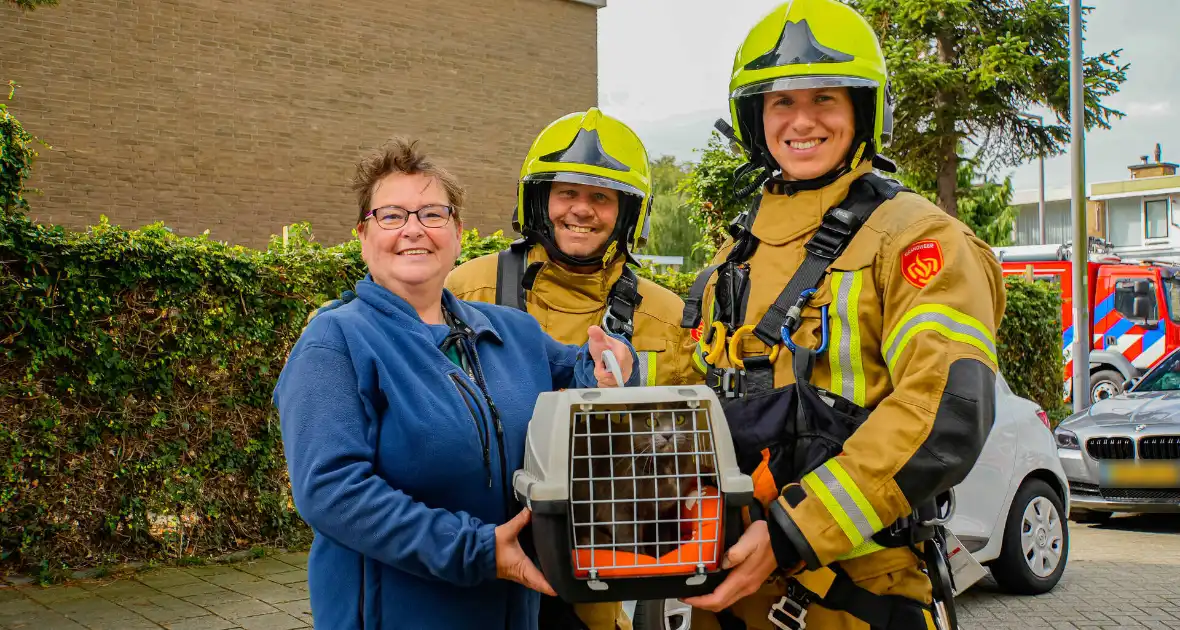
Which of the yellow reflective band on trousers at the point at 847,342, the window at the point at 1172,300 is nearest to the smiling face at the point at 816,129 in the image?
the yellow reflective band on trousers at the point at 847,342

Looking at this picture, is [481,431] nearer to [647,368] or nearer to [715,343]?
[715,343]

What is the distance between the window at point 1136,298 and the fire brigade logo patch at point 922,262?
57.4ft

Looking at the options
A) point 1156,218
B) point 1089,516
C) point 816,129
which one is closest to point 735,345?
point 816,129

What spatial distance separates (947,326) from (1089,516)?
9.08 metres

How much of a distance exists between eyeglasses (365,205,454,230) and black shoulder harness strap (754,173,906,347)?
2.83 ft

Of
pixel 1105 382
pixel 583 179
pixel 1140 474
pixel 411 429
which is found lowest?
pixel 1140 474

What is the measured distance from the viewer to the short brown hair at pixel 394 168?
2.46 meters

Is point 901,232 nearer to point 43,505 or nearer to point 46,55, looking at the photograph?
point 43,505

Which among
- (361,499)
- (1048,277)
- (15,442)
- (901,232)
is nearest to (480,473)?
→ (361,499)

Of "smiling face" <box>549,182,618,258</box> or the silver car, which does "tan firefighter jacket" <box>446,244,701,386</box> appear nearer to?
"smiling face" <box>549,182,618,258</box>

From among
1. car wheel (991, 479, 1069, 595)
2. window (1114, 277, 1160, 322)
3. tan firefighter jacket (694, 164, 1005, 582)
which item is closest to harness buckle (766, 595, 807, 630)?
tan firefighter jacket (694, 164, 1005, 582)

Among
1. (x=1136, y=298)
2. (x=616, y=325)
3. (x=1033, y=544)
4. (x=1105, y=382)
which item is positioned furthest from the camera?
(x=1105, y=382)

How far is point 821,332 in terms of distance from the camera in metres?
2.44

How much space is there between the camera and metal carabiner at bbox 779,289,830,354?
2.43 m
